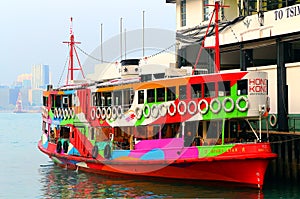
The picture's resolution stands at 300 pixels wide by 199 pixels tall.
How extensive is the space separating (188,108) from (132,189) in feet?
13.8

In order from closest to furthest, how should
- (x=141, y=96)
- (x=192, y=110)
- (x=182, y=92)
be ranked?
1. (x=192, y=110)
2. (x=182, y=92)
3. (x=141, y=96)

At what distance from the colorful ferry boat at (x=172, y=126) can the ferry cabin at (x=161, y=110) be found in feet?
0.13

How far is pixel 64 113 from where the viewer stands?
32.3 meters

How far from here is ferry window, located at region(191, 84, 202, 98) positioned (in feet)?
79.7

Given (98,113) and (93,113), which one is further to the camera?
(93,113)

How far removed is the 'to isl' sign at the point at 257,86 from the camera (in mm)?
22984

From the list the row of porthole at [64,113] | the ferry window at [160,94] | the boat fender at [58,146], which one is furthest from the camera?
the boat fender at [58,146]

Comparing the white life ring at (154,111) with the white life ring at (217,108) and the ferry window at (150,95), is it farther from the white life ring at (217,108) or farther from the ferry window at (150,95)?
the white life ring at (217,108)

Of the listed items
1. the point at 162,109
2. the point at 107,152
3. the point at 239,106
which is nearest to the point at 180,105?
the point at 162,109

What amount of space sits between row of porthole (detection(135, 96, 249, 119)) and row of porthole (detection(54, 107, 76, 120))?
5.97 metres

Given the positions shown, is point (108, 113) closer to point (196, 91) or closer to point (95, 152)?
point (95, 152)

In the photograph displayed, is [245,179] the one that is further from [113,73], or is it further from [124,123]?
[113,73]

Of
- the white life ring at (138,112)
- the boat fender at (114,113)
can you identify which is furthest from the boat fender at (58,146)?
the white life ring at (138,112)

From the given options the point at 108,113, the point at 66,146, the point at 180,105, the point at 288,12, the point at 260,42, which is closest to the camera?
the point at 180,105
